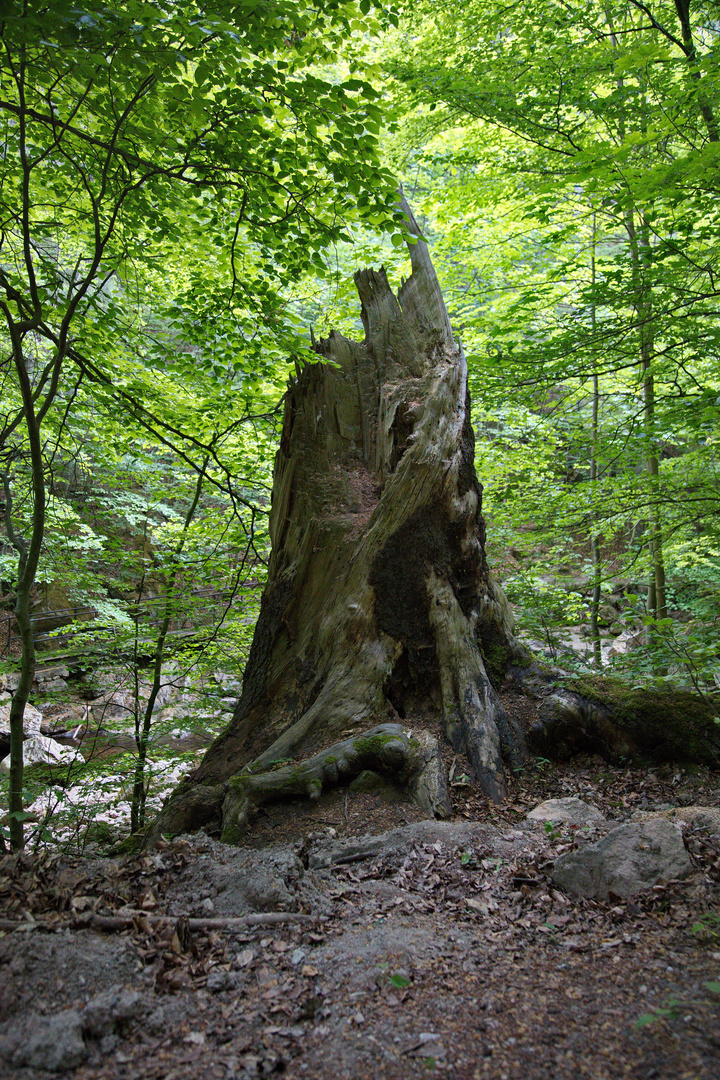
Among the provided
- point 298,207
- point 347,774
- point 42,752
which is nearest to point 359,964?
point 347,774

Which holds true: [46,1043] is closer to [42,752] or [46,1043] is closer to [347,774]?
[347,774]

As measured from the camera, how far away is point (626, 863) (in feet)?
8.16

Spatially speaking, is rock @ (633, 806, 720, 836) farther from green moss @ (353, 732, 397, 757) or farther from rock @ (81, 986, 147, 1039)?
rock @ (81, 986, 147, 1039)

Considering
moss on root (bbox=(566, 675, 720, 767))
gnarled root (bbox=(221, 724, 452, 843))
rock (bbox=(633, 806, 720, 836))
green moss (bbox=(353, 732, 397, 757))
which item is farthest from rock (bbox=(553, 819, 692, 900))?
moss on root (bbox=(566, 675, 720, 767))

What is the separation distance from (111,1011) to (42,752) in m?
10.9

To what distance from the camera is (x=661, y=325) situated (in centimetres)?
527

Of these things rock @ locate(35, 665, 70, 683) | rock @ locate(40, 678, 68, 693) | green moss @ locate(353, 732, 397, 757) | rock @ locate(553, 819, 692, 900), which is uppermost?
rock @ locate(35, 665, 70, 683)

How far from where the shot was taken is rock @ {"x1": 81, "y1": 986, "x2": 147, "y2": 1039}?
1.68 meters

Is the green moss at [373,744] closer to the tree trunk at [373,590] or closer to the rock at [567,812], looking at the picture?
the tree trunk at [373,590]

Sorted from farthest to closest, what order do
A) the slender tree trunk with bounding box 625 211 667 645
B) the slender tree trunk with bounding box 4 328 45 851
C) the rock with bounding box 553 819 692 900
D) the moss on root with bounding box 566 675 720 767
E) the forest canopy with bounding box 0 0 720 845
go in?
1. the slender tree trunk with bounding box 625 211 667 645
2. the moss on root with bounding box 566 675 720 767
3. the forest canopy with bounding box 0 0 720 845
4. the slender tree trunk with bounding box 4 328 45 851
5. the rock with bounding box 553 819 692 900

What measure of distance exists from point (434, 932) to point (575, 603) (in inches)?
236

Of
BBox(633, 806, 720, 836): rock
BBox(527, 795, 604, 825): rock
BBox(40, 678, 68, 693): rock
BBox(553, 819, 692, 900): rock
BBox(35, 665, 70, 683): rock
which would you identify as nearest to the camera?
BBox(553, 819, 692, 900): rock

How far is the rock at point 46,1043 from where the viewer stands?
1497 mm

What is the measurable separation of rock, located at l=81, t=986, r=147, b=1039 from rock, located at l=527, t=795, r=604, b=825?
230 cm
